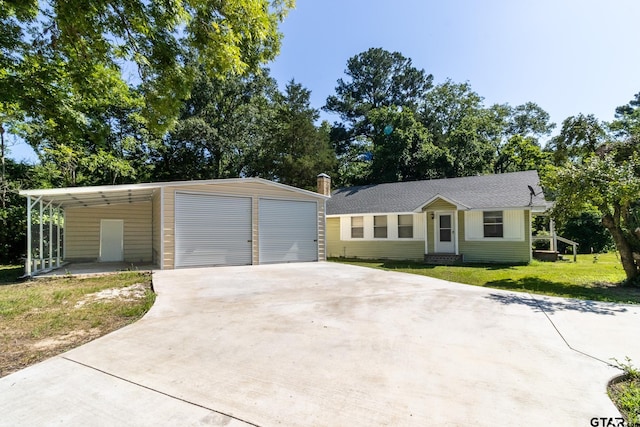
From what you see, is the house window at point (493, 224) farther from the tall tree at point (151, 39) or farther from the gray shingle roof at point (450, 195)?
the tall tree at point (151, 39)

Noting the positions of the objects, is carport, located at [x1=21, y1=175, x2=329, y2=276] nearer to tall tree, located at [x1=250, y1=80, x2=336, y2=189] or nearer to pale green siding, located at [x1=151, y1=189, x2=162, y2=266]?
pale green siding, located at [x1=151, y1=189, x2=162, y2=266]

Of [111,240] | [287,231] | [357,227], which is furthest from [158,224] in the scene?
[357,227]

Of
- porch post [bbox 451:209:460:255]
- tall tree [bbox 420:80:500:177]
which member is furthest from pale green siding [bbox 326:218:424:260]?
tall tree [bbox 420:80:500:177]

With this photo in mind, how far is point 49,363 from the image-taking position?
3.62 metres

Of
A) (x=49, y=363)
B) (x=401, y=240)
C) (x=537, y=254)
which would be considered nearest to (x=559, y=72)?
(x=537, y=254)

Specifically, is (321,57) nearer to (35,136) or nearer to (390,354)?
(35,136)

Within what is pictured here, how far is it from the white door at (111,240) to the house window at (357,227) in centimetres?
1129

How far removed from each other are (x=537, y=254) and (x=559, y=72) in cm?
818

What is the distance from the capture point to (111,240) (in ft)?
51.6

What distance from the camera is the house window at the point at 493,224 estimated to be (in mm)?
14354

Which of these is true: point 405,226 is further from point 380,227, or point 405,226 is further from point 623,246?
point 623,246

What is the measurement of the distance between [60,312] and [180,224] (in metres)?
6.02

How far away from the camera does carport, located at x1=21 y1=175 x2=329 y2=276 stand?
11.5m

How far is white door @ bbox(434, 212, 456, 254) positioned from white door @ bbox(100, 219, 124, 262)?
14.7 metres
